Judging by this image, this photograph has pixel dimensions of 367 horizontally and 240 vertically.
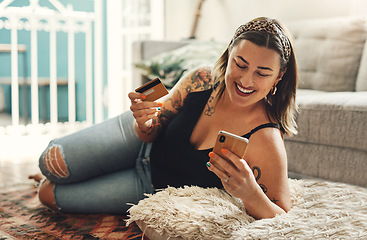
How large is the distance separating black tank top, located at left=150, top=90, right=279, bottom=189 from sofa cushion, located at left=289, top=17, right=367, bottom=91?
1.06 meters

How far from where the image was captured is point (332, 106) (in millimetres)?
1497

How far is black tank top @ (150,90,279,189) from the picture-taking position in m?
1.17

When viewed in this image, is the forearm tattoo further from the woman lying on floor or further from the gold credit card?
the gold credit card

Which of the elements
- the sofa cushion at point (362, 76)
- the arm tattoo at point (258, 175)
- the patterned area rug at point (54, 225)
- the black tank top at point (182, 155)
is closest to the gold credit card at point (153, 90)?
the black tank top at point (182, 155)

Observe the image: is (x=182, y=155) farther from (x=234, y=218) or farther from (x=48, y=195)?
(x=48, y=195)

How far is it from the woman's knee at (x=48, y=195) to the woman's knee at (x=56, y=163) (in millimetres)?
75

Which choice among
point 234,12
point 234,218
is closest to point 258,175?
point 234,218

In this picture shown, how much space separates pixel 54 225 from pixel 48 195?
0.14 metres

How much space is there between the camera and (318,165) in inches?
61.9

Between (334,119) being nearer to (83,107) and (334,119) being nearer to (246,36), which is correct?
(246,36)

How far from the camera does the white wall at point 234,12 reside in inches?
97.7

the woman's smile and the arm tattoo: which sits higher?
the woman's smile

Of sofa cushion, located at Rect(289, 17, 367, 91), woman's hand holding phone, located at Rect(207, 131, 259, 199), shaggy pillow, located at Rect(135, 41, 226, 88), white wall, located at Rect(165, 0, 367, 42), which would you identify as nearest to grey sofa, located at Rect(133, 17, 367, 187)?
sofa cushion, located at Rect(289, 17, 367, 91)

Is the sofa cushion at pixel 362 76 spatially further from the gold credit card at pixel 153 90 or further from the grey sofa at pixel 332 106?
the gold credit card at pixel 153 90
